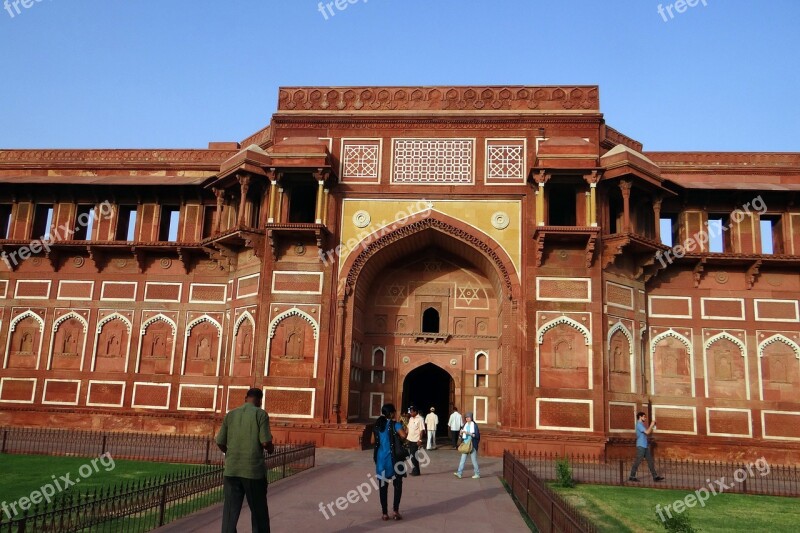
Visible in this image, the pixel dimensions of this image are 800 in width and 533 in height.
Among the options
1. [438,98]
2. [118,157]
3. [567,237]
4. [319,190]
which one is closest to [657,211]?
[567,237]

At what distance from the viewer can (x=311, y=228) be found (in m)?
16.3

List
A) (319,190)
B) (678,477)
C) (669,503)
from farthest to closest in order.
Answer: (319,190), (678,477), (669,503)

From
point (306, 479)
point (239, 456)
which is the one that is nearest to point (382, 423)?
point (239, 456)

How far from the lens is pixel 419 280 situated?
741 inches

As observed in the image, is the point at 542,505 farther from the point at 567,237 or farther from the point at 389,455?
the point at 567,237

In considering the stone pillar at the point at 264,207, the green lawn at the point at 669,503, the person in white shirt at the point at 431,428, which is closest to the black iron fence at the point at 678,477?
the green lawn at the point at 669,503

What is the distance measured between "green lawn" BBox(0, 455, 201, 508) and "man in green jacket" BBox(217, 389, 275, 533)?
348 cm

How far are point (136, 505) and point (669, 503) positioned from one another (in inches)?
284

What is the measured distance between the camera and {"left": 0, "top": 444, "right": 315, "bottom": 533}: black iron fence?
589 centimetres

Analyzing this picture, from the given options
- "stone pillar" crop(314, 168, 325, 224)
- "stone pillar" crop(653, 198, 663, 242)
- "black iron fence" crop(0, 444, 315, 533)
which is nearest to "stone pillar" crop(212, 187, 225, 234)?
"stone pillar" crop(314, 168, 325, 224)

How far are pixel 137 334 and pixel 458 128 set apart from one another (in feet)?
34.5

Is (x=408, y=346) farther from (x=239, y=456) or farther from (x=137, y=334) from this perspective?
(x=239, y=456)

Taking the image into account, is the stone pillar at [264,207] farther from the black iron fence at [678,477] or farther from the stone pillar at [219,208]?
the black iron fence at [678,477]

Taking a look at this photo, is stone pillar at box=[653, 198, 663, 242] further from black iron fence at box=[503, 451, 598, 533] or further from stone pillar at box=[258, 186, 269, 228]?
stone pillar at box=[258, 186, 269, 228]
